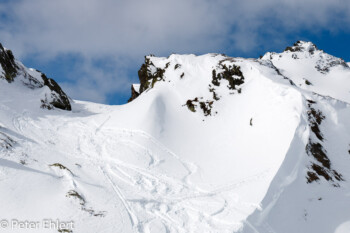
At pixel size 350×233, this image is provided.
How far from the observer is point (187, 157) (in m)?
18.5

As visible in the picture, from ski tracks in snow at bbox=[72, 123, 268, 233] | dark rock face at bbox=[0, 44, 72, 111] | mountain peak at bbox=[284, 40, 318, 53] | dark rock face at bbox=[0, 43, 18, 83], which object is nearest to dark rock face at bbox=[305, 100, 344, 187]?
ski tracks in snow at bbox=[72, 123, 268, 233]

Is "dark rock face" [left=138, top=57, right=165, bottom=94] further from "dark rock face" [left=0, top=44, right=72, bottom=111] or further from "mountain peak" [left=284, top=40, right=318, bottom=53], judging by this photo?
"mountain peak" [left=284, top=40, right=318, bottom=53]

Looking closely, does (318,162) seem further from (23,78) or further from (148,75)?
(23,78)

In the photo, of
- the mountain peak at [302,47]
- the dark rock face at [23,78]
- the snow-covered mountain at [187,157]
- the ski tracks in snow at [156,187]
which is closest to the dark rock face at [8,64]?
the dark rock face at [23,78]

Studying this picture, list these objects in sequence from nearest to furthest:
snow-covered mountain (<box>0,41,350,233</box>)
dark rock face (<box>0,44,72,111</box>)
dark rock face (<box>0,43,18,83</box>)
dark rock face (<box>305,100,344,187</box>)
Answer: snow-covered mountain (<box>0,41,350,233</box>) < dark rock face (<box>305,100,344,187</box>) < dark rock face (<box>0,44,72,111</box>) < dark rock face (<box>0,43,18,83</box>)

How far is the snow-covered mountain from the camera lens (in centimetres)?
1057

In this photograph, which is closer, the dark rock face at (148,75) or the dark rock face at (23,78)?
the dark rock face at (23,78)

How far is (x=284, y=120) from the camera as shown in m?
18.1

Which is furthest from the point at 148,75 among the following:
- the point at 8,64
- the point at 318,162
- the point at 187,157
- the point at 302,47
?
the point at 302,47

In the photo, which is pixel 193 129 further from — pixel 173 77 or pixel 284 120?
pixel 173 77

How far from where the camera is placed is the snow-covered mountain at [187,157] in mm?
10570

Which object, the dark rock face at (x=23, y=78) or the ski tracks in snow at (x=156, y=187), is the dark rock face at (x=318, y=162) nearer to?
the ski tracks in snow at (x=156, y=187)

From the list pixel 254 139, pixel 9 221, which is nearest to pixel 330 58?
pixel 254 139

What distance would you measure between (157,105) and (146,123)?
3.71m
